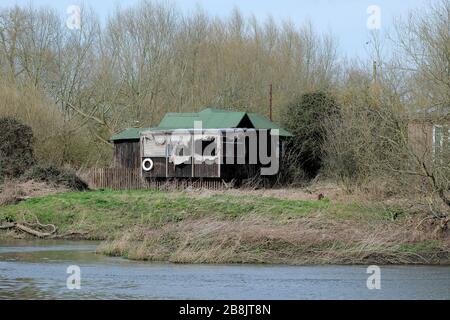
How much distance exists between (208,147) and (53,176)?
351 inches

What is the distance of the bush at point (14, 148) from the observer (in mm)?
42312

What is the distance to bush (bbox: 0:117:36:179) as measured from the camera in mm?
42312

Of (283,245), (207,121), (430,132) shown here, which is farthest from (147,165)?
(283,245)

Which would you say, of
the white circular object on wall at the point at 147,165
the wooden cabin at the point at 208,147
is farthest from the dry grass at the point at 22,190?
the wooden cabin at the point at 208,147

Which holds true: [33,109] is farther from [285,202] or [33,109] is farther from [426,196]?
[426,196]

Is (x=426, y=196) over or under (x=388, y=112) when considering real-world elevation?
under

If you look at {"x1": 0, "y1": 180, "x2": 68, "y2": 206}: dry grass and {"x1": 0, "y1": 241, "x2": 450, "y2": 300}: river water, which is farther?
{"x1": 0, "y1": 180, "x2": 68, "y2": 206}: dry grass

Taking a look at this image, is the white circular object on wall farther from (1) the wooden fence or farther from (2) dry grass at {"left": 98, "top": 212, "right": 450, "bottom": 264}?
(2) dry grass at {"left": 98, "top": 212, "right": 450, "bottom": 264}

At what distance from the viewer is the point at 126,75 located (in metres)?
61.4

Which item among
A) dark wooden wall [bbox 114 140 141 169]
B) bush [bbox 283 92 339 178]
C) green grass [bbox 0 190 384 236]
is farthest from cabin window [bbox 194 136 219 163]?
green grass [bbox 0 190 384 236]

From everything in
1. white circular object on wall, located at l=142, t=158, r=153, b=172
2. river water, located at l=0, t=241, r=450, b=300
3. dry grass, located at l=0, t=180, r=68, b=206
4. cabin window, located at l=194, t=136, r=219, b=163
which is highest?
cabin window, located at l=194, t=136, r=219, b=163

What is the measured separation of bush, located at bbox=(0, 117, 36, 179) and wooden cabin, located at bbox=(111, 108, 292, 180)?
6647 millimetres
